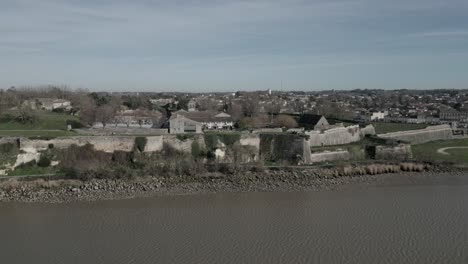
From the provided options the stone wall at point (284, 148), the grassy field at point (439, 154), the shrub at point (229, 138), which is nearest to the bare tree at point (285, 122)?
the grassy field at point (439, 154)

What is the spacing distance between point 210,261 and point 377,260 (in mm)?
3511

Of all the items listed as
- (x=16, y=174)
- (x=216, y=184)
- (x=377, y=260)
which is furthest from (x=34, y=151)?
(x=377, y=260)

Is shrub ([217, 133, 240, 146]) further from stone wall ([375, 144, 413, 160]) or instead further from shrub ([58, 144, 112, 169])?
stone wall ([375, 144, 413, 160])

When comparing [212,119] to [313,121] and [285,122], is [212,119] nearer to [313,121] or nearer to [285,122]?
[285,122]

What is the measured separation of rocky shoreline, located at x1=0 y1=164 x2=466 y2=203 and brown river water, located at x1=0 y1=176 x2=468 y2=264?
70 centimetres

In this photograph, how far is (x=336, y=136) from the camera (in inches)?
984

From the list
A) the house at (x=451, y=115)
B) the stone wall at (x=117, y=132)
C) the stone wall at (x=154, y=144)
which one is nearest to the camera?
the stone wall at (x=154, y=144)

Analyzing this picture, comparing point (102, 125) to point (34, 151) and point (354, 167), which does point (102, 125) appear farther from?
point (354, 167)

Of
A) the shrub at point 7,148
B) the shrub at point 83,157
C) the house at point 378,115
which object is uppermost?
the shrub at point 7,148

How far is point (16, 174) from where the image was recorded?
17812 millimetres

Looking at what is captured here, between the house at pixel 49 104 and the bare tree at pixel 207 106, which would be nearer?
the house at pixel 49 104

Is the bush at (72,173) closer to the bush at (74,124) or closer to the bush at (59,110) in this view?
the bush at (74,124)

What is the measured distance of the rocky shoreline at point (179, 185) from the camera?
15891 mm

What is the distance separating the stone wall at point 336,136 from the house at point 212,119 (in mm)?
7766
